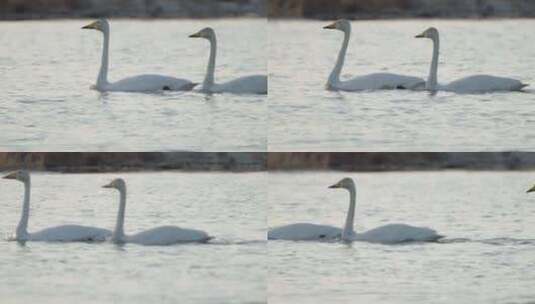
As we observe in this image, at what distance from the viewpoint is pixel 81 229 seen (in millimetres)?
4211

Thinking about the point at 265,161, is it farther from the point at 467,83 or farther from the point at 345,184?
the point at 467,83

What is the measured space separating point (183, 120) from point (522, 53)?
87 cm

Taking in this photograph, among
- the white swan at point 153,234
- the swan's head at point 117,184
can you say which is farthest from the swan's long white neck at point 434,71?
the swan's head at point 117,184

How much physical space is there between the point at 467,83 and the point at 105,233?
3.22 ft

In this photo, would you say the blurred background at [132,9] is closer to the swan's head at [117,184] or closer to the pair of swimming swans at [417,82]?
the pair of swimming swans at [417,82]

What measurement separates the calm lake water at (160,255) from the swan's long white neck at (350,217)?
209 millimetres

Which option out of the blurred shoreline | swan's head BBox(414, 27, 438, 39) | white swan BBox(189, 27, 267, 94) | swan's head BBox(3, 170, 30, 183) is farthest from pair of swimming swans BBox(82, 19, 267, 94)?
swan's head BBox(414, 27, 438, 39)

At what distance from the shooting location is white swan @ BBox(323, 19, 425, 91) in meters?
4.16

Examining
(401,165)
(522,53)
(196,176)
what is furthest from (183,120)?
(522,53)

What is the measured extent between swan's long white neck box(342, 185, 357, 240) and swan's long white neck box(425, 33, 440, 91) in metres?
0.32

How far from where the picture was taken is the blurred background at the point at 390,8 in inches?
166

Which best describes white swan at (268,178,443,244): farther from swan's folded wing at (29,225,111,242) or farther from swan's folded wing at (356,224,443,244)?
swan's folded wing at (29,225,111,242)

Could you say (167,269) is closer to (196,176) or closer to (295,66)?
(196,176)

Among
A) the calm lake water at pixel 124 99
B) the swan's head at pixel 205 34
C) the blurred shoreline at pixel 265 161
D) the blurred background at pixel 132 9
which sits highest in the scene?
the blurred background at pixel 132 9
